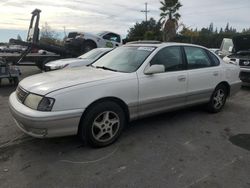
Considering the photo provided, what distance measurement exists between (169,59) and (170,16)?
1405 inches

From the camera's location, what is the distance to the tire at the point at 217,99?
5.33m

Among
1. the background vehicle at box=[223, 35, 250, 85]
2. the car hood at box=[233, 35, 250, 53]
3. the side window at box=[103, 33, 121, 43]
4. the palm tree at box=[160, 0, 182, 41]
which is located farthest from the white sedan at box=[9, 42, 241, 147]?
the palm tree at box=[160, 0, 182, 41]

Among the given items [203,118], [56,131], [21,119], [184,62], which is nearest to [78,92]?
[56,131]

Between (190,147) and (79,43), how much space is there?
10089mm

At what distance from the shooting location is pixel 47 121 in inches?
123

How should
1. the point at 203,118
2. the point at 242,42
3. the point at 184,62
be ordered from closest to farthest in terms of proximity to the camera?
1. the point at 184,62
2. the point at 203,118
3. the point at 242,42

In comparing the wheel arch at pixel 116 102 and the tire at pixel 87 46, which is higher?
the tire at pixel 87 46

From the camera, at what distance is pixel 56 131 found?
3.26 meters

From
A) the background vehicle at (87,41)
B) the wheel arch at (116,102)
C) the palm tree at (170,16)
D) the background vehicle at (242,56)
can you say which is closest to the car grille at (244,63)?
the background vehicle at (242,56)

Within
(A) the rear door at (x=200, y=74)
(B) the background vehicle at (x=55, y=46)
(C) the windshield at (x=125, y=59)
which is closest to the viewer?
(C) the windshield at (x=125, y=59)

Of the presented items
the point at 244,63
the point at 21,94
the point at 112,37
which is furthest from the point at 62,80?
the point at 112,37

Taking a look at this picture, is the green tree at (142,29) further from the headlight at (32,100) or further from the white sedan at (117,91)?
the headlight at (32,100)

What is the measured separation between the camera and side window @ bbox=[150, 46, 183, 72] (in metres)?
4.31

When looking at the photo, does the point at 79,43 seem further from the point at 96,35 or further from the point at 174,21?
the point at 174,21
